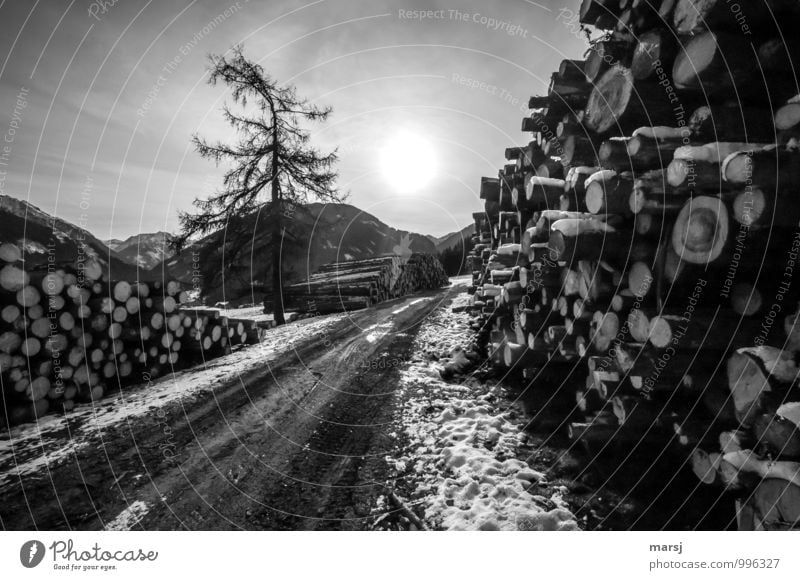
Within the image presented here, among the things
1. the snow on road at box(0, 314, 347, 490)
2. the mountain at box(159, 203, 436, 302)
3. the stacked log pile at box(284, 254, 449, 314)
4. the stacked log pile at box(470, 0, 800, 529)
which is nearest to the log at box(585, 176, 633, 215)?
the stacked log pile at box(470, 0, 800, 529)

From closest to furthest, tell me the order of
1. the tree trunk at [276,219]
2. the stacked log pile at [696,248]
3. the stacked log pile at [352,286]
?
the stacked log pile at [696,248]
the tree trunk at [276,219]
the stacked log pile at [352,286]

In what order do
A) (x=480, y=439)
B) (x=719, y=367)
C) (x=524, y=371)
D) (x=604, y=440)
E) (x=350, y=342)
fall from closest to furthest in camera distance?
(x=719, y=367), (x=604, y=440), (x=480, y=439), (x=524, y=371), (x=350, y=342)

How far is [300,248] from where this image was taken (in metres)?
13.3

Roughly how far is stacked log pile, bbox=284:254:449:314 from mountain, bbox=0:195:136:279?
6403mm

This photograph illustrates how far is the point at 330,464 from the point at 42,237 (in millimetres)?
26897

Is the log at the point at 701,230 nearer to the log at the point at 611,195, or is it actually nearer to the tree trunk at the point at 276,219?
the log at the point at 611,195

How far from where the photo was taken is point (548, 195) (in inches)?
150

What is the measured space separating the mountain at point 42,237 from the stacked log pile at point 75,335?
0.28 m

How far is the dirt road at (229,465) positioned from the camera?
248 cm

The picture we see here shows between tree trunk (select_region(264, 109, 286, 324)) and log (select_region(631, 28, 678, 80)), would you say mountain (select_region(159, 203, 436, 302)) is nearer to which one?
tree trunk (select_region(264, 109, 286, 324))

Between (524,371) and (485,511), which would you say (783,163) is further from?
(524,371)

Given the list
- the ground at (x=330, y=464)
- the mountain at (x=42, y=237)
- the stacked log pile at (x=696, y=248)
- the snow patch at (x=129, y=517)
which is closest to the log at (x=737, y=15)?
the stacked log pile at (x=696, y=248)
